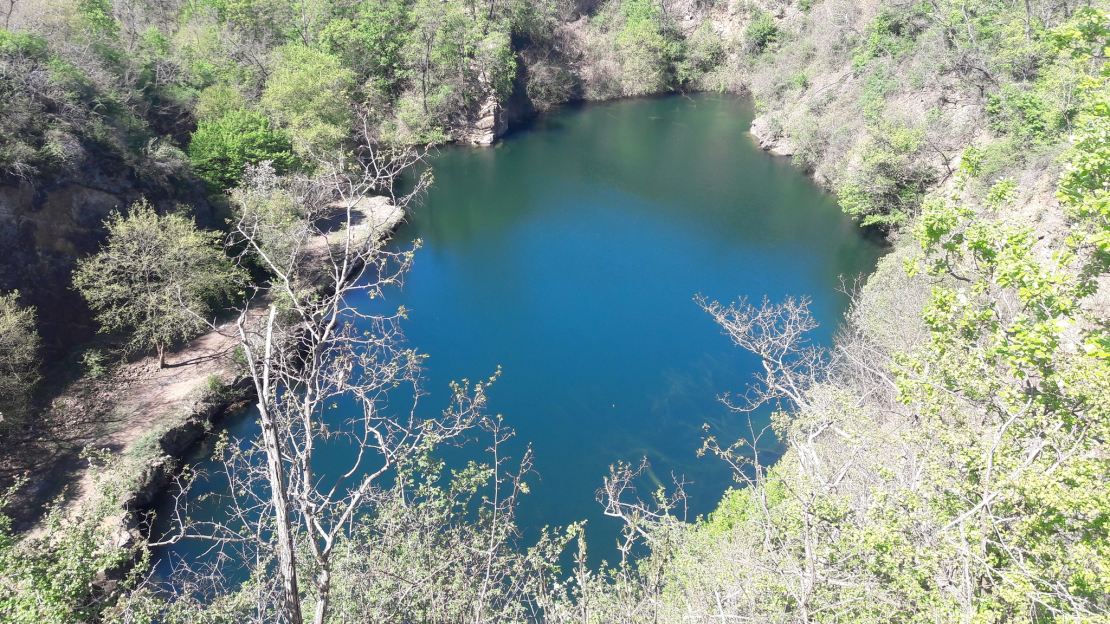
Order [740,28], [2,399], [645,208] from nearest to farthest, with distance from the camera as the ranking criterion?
[2,399]
[645,208]
[740,28]

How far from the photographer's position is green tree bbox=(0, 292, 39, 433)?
17.9 meters

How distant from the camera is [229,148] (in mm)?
28172

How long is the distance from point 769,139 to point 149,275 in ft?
124

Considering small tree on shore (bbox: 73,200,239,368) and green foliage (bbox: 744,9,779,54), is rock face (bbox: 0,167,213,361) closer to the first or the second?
small tree on shore (bbox: 73,200,239,368)

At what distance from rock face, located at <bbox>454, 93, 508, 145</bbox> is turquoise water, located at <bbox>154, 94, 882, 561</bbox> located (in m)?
1.36

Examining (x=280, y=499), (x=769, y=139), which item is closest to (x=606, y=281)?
(x=769, y=139)

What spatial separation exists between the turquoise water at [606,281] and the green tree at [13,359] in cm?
578

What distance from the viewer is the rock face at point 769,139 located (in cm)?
4316

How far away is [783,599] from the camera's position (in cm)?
879

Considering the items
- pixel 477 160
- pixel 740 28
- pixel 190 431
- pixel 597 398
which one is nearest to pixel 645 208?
pixel 477 160

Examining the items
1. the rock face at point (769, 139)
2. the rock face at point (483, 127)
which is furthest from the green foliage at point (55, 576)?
the rock face at point (769, 139)

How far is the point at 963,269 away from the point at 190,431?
20.9 meters

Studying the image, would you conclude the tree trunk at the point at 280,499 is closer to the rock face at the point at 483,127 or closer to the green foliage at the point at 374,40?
the green foliage at the point at 374,40

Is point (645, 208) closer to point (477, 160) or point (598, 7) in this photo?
point (477, 160)
